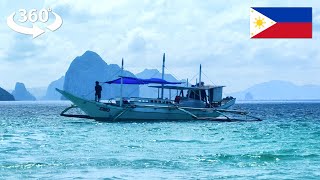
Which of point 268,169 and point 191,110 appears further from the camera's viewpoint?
point 191,110

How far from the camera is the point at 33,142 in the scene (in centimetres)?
4150

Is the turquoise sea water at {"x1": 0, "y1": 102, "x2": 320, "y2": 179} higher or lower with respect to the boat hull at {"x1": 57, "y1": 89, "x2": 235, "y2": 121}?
lower

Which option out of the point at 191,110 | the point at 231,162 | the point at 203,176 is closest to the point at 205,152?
the point at 231,162

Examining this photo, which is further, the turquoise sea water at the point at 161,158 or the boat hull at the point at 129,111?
the boat hull at the point at 129,111

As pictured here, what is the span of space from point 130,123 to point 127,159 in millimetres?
36587

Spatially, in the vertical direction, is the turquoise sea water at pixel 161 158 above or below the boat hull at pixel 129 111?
below

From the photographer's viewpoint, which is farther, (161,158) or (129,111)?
(129,111)

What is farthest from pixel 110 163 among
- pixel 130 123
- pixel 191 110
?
pixel 191 110

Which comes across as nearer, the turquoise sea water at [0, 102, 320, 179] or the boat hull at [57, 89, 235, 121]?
the turquoise sea water at [0, 102, 320, 179]

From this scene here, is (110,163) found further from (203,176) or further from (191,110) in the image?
(191,110)

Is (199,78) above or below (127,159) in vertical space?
above

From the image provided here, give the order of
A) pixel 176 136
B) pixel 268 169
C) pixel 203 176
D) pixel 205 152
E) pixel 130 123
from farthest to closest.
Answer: pixel 130 123, pixel 176 136, pixel 205 152, pixel 268 169, pixel 203 176

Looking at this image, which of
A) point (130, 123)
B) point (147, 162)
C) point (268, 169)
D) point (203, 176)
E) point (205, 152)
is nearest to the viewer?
point (203, 176)

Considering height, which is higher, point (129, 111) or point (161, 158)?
point (129, 111)
